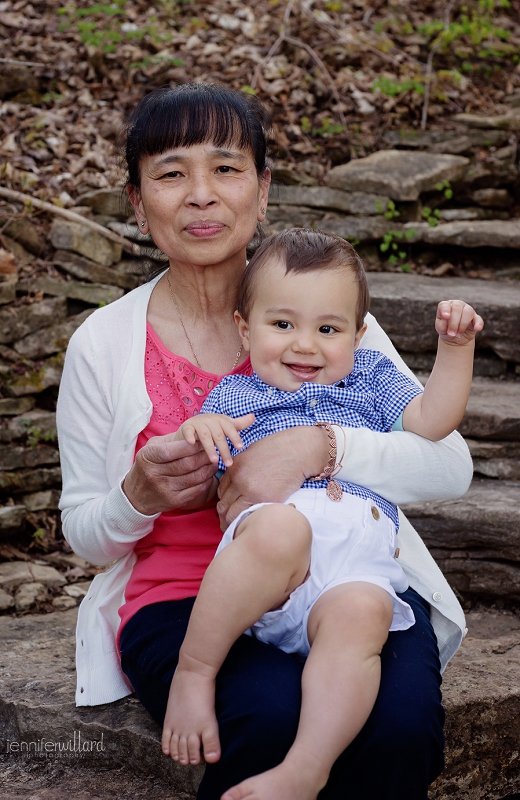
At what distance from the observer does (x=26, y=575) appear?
3.51 m

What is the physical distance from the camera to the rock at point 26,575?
11.4ft

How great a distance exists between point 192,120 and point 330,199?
258 centimetres

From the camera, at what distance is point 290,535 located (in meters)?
1.74

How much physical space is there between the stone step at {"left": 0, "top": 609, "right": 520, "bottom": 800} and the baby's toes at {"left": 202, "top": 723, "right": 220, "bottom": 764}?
400mm

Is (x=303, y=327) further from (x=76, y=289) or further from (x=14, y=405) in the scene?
(x=76, y=289)

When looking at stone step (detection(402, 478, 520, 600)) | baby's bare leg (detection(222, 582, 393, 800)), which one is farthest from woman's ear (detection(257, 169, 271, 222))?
stone step (detection(402, 478, 520, 600))

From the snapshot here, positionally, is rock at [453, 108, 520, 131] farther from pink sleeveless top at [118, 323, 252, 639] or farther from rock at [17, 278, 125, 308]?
pink sleeveless top at [118, 323, 252, 639]

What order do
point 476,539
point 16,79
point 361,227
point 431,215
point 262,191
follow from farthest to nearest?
1. point 16,79
2. point 431,215
3. point 361,227
4. point 476,539
5. point 262,191

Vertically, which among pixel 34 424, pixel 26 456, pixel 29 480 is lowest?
pixel 29 480

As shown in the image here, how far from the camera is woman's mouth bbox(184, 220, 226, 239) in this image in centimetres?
223

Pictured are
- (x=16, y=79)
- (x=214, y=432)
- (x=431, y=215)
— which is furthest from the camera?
(x=16, y=79)

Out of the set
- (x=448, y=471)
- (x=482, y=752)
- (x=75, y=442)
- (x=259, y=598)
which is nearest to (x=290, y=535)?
(x=259, y=598)

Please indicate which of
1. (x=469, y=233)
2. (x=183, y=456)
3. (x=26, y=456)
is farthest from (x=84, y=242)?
(x=183, y=456)

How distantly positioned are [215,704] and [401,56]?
500 cm
